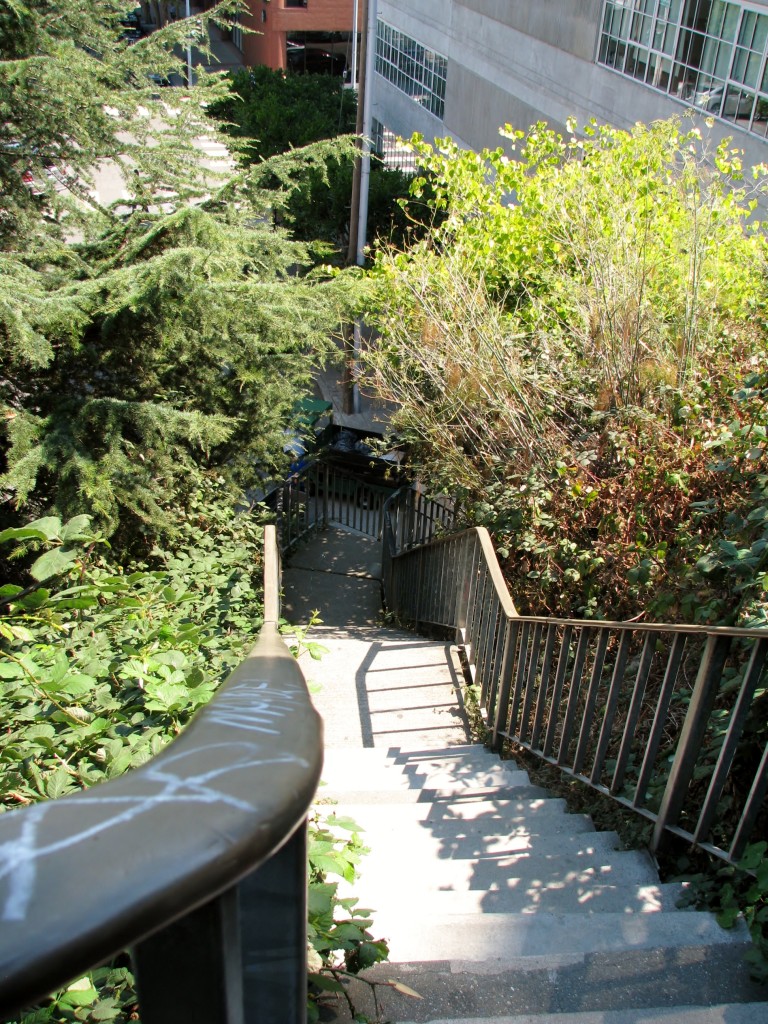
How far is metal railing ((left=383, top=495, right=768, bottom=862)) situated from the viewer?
9.66ft

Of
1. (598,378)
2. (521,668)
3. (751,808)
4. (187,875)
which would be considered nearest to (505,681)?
(521,668)

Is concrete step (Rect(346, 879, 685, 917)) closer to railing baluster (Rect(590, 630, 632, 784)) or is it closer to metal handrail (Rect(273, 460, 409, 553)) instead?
railing baluster (Rect(590, 630, 632, 784))

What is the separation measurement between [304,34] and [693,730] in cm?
4368

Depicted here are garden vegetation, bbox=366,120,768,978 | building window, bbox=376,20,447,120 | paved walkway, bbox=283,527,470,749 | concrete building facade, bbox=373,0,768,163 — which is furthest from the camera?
building window, bbox=376,20,447,120

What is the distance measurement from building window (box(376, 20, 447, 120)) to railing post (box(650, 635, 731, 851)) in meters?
25.0

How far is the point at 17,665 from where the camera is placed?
2.78 metres

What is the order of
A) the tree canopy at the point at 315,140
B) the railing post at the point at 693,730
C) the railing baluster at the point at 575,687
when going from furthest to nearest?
the tree canopy at the point at 315,140 → the railing baluster at the point at 575,687 → the railing post at the point at 693,730

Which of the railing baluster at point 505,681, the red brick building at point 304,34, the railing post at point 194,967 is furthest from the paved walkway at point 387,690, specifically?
the red brick building at point 304,34

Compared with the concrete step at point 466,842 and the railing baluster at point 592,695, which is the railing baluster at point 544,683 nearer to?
the railing baluster at point 592,695

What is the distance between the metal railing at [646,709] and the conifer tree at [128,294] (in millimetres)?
2625

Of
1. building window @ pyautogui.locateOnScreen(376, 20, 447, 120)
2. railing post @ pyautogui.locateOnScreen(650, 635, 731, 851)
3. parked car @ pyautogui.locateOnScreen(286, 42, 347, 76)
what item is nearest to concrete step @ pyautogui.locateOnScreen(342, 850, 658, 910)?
railing post @ pyautogui.locateOnScreen(650, 635, 731, 851)

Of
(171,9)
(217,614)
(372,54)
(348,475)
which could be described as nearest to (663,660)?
(217,614)

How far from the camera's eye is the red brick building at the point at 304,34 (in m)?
37.7

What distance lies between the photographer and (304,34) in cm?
3978
